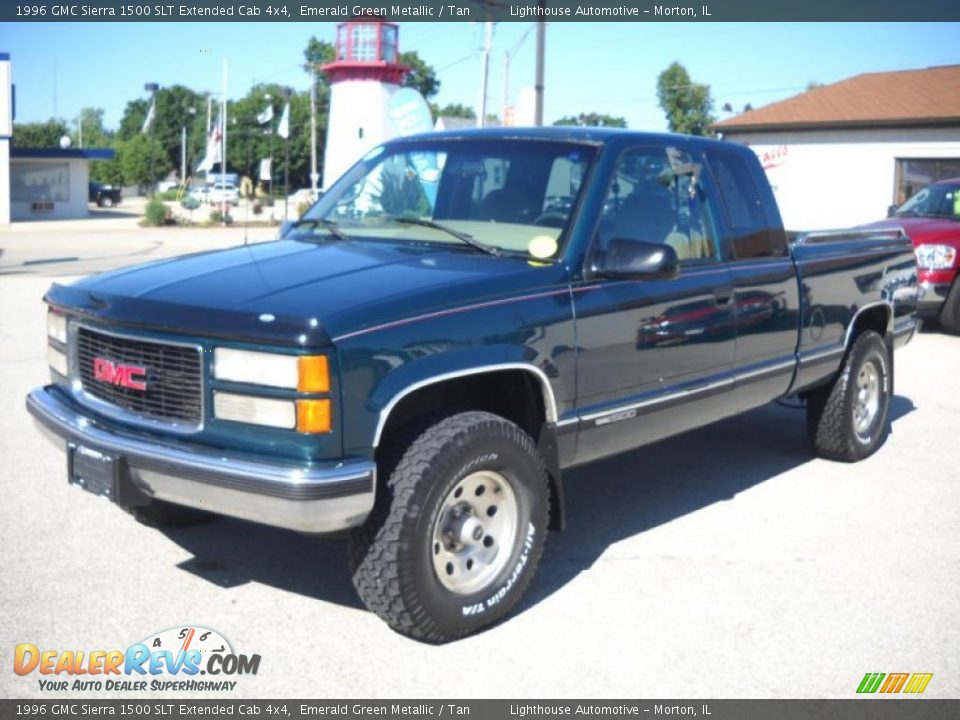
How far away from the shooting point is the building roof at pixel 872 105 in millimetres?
25078

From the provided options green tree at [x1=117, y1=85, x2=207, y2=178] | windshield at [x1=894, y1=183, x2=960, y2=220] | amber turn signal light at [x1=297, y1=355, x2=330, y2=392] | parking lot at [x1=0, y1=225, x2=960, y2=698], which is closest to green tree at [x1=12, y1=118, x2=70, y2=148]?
green tree at [x1=117, y1=85, x2=207, y2=178]

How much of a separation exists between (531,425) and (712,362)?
4.14ft

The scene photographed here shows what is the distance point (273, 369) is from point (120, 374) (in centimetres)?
80

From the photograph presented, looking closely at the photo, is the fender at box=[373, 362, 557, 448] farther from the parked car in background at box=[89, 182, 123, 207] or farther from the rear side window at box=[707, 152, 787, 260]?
the parked car in background at box=[89, 182, 123, 207]

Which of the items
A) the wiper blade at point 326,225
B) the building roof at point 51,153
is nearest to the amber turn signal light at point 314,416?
the wiper blade at point 326,225

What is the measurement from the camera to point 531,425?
4500 millimetres

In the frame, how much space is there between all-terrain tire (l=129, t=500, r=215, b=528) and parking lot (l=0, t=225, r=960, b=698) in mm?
49

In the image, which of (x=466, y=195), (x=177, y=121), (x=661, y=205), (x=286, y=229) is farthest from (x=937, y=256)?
(x=177, y=121)

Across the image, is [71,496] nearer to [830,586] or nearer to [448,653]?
[448,653]

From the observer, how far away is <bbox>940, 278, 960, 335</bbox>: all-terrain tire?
12812 mm

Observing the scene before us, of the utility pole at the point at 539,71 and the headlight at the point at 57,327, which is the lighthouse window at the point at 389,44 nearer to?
the utility pole at the point at 539,71

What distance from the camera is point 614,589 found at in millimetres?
4715

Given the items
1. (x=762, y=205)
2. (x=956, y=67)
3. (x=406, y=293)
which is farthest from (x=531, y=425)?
(x=956, y=67)

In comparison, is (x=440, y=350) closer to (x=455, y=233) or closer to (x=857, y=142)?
(x=455, y=233)
